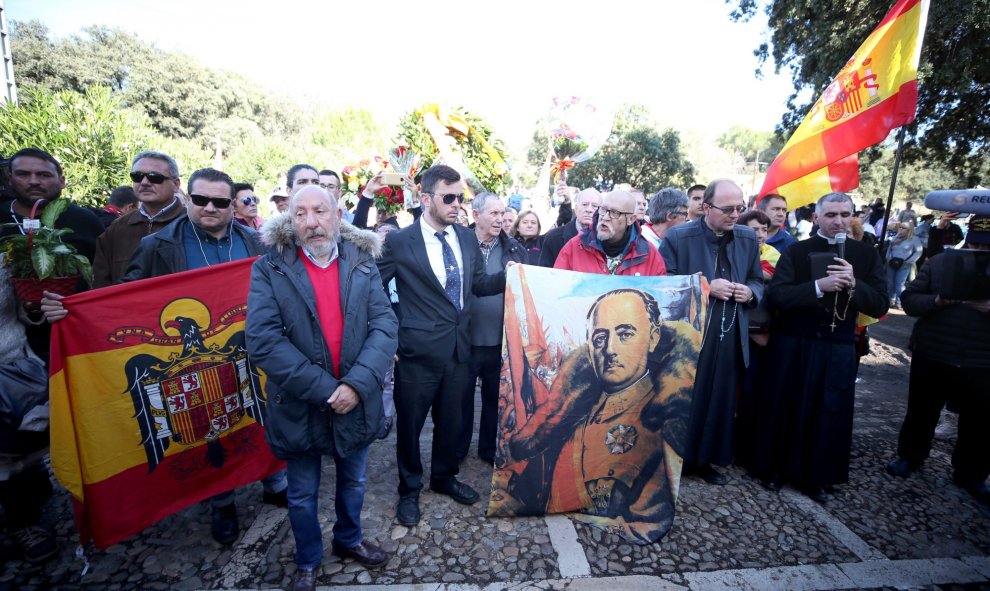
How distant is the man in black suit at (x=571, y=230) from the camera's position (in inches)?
191

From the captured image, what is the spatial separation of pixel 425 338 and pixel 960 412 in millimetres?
4404

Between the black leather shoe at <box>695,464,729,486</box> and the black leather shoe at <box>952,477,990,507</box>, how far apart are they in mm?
1849

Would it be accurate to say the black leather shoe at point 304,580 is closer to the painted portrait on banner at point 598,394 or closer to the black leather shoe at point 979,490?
the painted portrait on banner at point 598,394

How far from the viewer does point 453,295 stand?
10.4 ft

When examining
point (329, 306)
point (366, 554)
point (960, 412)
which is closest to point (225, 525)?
point (366, 554)

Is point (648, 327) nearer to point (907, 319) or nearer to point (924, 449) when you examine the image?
point (924, 449)

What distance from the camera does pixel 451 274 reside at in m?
3.17

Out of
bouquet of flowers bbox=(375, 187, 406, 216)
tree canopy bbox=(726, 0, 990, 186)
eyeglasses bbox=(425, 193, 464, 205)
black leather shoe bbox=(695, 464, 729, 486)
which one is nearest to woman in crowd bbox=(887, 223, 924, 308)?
tree canopy bbox=(726, 0, 990, 186)

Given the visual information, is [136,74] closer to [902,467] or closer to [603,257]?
[603,257]

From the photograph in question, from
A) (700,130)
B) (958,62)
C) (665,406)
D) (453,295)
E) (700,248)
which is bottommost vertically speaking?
(665,406)

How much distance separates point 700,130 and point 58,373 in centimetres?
4967

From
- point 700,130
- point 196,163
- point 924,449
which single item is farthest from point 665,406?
point 700,130

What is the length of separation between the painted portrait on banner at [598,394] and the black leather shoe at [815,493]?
138cm

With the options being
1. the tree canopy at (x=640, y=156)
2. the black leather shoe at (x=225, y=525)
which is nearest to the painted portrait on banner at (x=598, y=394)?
the black leather shoe at (x=225, y=525)
